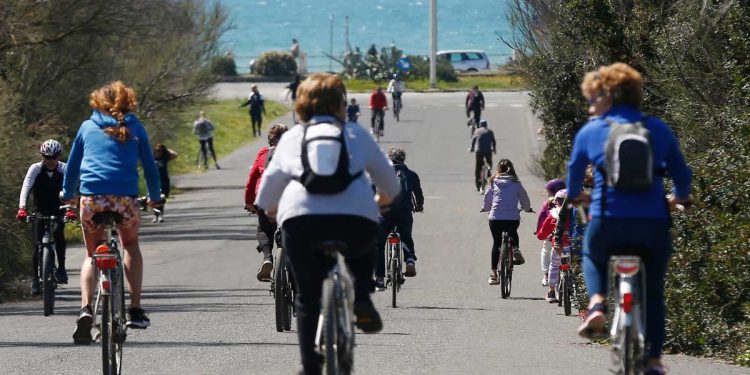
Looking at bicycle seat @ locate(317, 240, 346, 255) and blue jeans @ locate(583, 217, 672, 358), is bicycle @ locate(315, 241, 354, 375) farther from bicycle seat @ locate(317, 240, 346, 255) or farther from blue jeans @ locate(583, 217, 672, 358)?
blue jeans @ locate(583, 217, 672, 358)

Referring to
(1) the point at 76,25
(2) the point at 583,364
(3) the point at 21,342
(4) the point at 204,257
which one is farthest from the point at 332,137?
(1) the point at 76,25

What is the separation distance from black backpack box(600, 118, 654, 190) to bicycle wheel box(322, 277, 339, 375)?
1515 millimetres

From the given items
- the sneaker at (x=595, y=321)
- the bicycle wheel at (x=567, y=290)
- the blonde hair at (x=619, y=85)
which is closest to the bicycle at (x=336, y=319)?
the sneaker at (x=595, y=321)

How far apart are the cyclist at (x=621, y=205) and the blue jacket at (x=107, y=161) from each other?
301 cm

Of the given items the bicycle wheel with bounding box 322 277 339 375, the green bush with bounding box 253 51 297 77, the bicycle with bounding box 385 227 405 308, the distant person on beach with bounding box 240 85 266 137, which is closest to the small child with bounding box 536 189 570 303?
the bicycle with bounding box 385 227 405 308

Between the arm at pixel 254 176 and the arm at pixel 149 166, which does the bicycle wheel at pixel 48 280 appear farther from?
the arm at pixel 149 166

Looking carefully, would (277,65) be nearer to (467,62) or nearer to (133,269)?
(467,62)

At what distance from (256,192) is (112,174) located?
4.21 m

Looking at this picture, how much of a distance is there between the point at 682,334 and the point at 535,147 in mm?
35867

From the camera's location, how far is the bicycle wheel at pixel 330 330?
23.8 feet

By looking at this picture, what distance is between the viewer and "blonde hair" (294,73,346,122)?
759 centimetres

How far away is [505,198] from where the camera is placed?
18703mm

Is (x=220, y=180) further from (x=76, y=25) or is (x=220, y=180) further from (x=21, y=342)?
(x=21, y=342)

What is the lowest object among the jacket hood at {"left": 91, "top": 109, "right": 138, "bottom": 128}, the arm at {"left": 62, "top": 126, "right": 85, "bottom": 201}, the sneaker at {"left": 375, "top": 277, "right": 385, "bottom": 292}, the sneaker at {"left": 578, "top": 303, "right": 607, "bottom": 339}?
the sneaker at {"left": 375, "top": 277, "right": 385, "bottom": 292}
